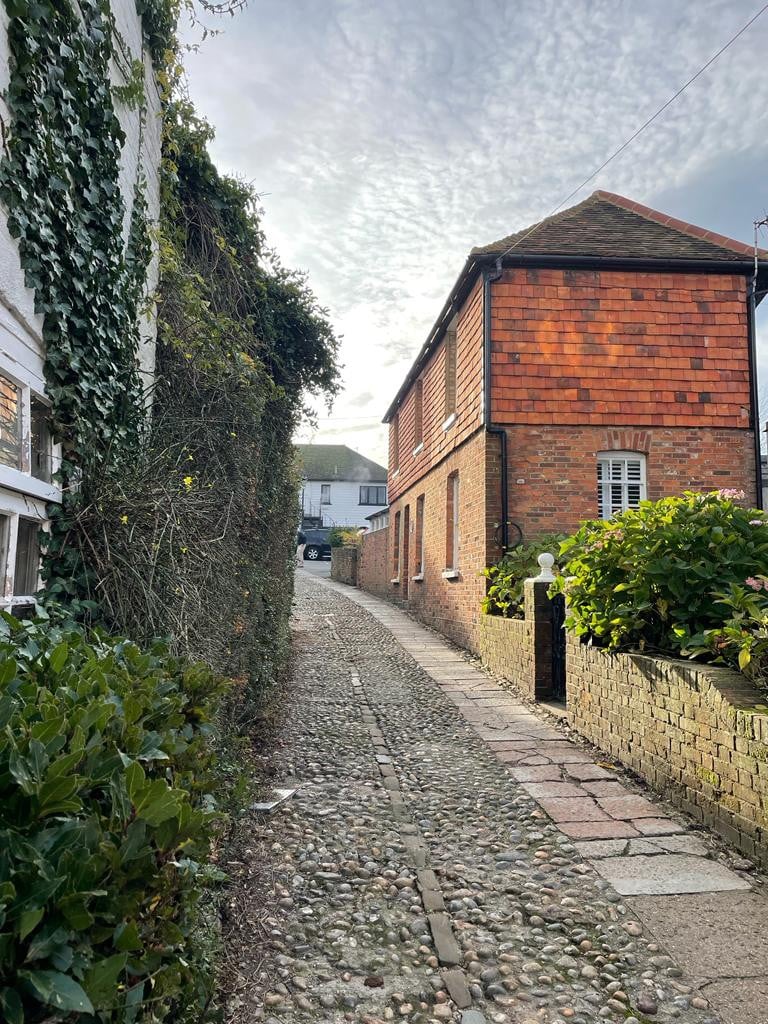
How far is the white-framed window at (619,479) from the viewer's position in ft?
32.4

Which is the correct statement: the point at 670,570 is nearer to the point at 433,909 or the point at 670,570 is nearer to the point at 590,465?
the point at 433,909

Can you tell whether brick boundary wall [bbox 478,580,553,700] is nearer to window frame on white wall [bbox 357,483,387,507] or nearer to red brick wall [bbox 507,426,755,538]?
red brick wall [bbox 507,426,755,538]

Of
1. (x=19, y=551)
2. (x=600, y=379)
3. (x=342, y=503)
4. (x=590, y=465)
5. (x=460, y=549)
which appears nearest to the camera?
(x=19, y=551)

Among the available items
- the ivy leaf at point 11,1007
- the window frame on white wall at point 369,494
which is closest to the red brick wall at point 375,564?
the ivy leaf at point 11,1007

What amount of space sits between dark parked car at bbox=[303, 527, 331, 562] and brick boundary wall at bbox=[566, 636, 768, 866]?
116 ft

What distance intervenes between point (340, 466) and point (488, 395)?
1644 inches

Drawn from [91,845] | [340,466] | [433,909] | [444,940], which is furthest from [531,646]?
[340,466]

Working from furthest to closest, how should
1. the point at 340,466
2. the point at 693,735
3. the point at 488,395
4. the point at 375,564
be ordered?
the point at 340,466 → the point at 375,564 → the point at 488,395 → the point at 693,735

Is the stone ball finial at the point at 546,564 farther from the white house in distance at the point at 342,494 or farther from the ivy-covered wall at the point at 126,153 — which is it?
the white house in distance at the point at 342,494

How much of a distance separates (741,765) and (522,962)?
165 centimetres

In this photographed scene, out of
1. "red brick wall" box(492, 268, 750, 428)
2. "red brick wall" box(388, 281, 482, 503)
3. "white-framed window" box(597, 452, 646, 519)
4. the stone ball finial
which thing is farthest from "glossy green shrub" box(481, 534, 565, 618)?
"red brick wall" box(388, 281, 482, 503)

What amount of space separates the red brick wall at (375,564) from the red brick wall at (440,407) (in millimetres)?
1749

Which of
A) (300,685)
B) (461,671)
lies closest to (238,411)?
(300,685)

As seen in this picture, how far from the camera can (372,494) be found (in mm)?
50031
